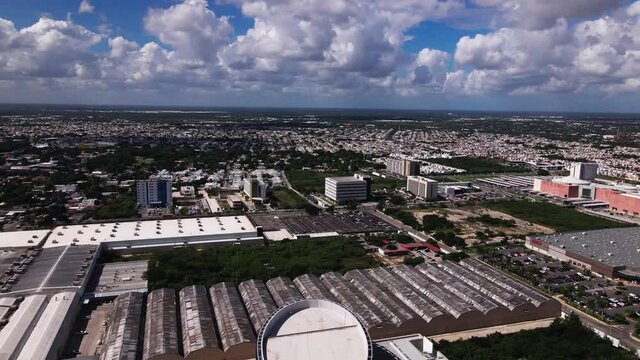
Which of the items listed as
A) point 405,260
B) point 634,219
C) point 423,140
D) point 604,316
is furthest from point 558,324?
point 423,140

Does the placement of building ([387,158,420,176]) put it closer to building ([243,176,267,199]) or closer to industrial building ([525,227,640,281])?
building ([243,176,267,199])

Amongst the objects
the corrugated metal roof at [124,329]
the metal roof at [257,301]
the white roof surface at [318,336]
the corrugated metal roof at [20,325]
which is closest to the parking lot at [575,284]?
the white roof surface at [318,336]

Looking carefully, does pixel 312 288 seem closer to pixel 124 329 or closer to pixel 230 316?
pixel 230 316

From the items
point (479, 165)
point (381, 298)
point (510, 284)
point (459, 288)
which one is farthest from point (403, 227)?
point (479, 165)

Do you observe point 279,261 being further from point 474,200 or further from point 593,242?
point 474,200

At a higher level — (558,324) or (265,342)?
(265,342)

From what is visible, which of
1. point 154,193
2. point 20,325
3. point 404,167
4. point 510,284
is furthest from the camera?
point 404,167

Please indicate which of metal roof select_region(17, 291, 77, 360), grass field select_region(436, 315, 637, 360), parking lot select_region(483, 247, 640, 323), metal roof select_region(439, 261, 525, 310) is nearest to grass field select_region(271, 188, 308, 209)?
parking lot select_region(483, 247, 640, 323)
